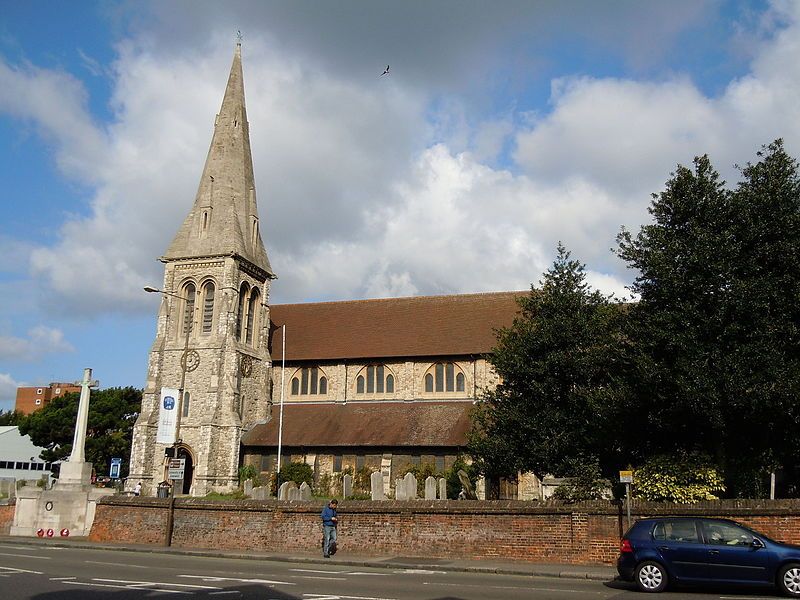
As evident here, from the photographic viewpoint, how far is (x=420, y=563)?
18.0m

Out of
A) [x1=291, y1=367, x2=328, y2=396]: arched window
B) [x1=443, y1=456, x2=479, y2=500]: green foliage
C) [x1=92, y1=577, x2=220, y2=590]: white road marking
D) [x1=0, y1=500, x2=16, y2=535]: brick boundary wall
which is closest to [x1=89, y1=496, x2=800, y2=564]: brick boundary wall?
[x1=0, y1=500, x2=16, y2=535]: brick boundary wall

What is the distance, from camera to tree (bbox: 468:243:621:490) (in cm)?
2483

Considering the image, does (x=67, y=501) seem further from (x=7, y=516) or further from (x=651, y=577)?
(x=651, y=577)

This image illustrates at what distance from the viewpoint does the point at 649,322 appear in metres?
20.5

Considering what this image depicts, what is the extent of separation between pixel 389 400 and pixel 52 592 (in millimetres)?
31605

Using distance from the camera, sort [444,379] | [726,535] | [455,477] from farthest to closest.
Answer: [444,379] → [455,477] → [726,535]

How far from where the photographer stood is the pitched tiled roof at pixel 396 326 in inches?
1688

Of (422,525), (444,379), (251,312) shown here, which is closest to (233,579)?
(422,525)

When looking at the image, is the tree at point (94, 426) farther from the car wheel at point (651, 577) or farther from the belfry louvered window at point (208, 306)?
the car wheel at point (651, 577)

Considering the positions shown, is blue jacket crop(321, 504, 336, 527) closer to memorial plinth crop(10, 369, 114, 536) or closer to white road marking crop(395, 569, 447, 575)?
white road marking crop(395, 569, 447, 575)

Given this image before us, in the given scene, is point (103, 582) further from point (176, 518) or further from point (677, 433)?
point (677, 433)

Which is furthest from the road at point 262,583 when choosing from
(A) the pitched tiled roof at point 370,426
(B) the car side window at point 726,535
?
(A) the pitched tiled roof at point 370,426

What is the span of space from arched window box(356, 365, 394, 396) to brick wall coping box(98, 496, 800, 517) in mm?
20477

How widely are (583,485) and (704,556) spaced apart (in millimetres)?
7856
